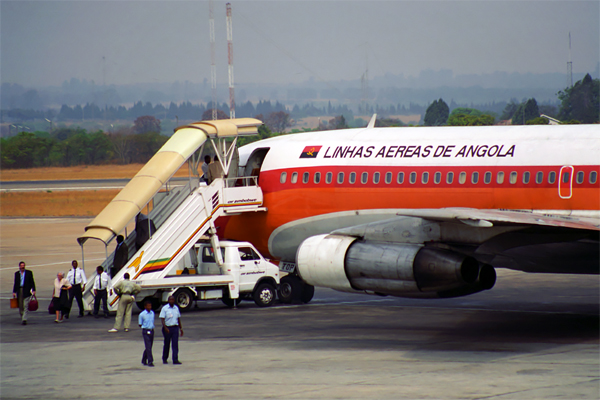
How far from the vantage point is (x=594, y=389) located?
14133 millimetres

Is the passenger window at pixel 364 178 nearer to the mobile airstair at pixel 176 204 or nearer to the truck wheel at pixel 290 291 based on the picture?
the mobile airstair at pixel 176 204

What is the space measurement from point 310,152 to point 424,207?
4780 millimetres

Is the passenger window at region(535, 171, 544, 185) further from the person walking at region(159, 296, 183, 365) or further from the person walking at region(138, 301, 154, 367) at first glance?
the person walking at region(138, 301, 154, 367)

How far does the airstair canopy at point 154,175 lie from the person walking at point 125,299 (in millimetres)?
1667

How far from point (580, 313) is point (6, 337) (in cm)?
1819

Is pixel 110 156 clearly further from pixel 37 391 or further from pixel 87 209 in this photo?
pixel 37 391

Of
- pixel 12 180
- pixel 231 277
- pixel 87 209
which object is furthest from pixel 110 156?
pixel 231 277

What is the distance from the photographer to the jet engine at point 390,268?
17969 mm

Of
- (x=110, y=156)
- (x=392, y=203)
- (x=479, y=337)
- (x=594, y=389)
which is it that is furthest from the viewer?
(x=110, y=156)

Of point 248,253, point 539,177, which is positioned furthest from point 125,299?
point 539,177

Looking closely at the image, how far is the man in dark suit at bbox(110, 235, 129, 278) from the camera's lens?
80.3ft

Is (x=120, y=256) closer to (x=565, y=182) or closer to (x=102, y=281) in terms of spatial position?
(x=102, y=281)

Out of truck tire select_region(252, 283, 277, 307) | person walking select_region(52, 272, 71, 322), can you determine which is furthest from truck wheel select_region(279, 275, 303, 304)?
person walking select_region(52, 272, 71, 322)

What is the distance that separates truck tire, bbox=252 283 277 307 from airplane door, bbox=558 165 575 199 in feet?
34.9
